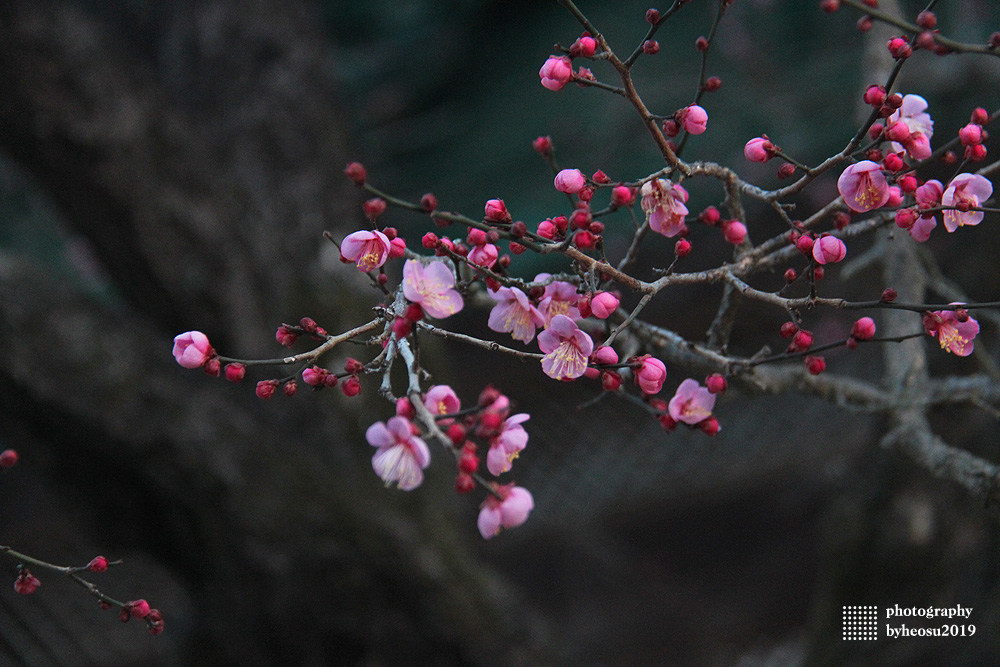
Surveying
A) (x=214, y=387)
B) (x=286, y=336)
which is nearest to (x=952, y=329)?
(x=286, y=336)

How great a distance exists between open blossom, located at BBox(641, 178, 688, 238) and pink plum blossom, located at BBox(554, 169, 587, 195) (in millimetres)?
87

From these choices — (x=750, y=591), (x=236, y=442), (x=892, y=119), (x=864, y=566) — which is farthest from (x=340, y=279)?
(x=750, y=591)

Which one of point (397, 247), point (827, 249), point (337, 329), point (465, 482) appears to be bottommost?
point (465, 482)

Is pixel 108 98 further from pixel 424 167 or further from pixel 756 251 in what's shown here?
pixel 756 251

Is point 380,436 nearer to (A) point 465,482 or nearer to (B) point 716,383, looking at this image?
(A) point 465,482

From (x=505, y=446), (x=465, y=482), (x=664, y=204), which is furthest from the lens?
(x=664, y=204)

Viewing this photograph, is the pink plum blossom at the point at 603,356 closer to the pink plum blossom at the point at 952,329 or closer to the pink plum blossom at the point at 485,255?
the pink plum blossom at the point at 485,255

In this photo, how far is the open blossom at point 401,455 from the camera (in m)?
0.62

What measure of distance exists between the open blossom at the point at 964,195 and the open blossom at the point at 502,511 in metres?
0.58

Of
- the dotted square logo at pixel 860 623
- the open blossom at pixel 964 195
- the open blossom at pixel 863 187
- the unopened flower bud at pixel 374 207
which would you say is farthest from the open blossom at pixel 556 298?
the dotted square logo at pixel 860 623

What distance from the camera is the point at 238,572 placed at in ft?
5.81

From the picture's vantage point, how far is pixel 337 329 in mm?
1941

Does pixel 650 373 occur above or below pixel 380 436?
above

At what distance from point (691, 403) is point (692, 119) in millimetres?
330
